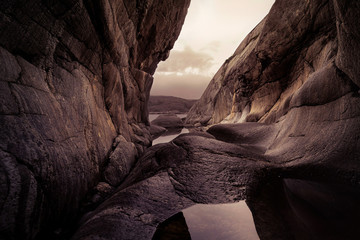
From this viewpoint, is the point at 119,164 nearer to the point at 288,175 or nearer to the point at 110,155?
the point at 110,155

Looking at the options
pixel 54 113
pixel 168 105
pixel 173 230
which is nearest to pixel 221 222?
pixel 173 230

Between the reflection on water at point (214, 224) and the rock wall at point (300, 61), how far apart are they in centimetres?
346

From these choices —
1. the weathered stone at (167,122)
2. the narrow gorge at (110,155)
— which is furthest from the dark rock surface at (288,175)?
the weathered stone at (167,122)

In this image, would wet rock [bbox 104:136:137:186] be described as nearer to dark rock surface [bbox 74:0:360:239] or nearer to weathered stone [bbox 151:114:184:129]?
dark rock surface [bbox 74:0:360:239]

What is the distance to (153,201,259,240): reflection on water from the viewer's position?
7.14 ft

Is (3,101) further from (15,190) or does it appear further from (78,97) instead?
(78,97)

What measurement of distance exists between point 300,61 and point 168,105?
59.0m

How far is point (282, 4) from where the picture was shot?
28.1 ft

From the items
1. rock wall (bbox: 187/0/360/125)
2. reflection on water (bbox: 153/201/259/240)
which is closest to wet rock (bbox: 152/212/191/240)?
reflection on water (bbox: 153/201/259/240)

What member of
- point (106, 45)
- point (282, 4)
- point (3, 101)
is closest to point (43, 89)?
point (3, 101)

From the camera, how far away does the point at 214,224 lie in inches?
93.9

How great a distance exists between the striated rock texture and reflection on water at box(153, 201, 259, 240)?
1699 millimetres

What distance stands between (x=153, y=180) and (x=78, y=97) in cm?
274

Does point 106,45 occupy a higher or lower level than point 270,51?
lower
